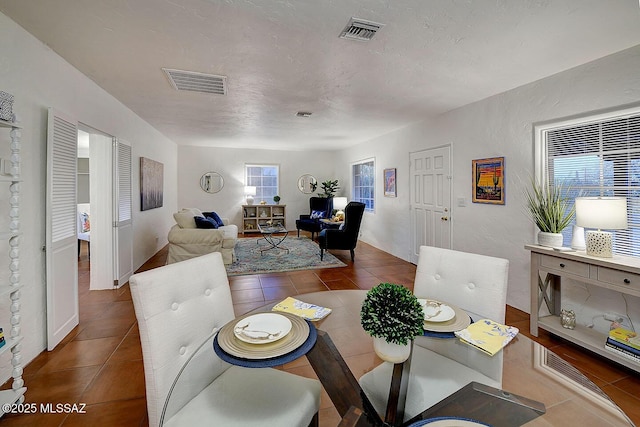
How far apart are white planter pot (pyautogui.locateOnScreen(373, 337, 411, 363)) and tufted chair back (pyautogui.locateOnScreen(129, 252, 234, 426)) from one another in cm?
71

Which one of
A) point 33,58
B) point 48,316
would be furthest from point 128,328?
point 33,58

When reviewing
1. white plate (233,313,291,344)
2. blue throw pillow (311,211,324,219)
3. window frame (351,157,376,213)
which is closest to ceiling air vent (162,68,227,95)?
white plate (233,313,291,344)

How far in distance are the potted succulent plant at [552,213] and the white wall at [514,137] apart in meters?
0.31

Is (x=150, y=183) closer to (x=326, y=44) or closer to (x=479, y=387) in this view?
(x=326, y=44)

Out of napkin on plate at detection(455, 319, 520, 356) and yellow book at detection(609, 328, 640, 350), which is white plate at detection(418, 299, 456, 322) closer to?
napkin on plate at detection(455, 319, 520, 356)

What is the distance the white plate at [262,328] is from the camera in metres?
1.02

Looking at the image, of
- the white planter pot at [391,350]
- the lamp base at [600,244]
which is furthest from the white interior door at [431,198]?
the white planter pot at [391,350]

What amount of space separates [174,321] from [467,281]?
4.72ft

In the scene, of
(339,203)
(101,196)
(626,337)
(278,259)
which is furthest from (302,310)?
(339,203)

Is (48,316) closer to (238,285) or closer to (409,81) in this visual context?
(238,285)

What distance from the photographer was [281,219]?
7891mm

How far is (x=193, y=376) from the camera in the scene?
1089 mm

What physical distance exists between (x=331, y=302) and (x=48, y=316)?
2.20 meters

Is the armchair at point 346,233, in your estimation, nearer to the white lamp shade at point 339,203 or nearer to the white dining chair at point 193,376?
the white lamp shade at point 339,203
